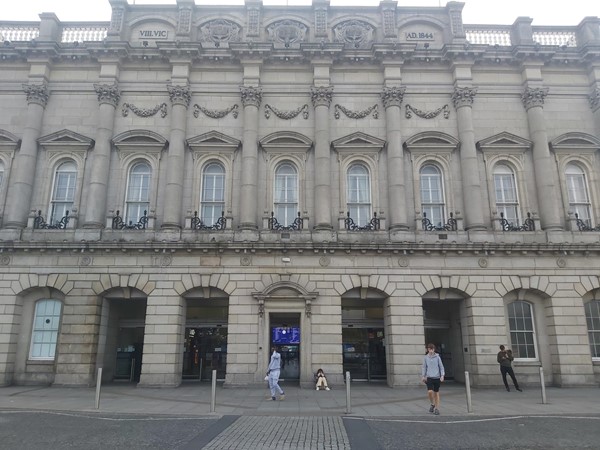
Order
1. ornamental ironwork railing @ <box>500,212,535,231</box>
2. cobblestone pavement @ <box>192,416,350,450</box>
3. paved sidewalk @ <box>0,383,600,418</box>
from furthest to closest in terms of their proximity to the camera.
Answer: ornamental ironwork railing @ <box>500,212,535,231</box>
paved sidewalk @ <box>0,383,600,418</box>
cobblestone pavement @ <box>192,416,350,450</box>

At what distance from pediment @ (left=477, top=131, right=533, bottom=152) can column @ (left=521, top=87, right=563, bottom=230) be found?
524 millimetres

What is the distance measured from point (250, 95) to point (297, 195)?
18.9ft

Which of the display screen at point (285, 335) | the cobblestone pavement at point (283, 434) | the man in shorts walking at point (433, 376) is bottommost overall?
the cobblestone pavement at point (283, 434)

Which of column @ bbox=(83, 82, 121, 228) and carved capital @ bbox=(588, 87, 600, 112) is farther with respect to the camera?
carved capital @ bbox=(588, 87, 600, 112)

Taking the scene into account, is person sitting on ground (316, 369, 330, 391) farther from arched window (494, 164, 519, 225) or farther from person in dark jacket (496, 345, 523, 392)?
arched window (494, 164, 519, 225)

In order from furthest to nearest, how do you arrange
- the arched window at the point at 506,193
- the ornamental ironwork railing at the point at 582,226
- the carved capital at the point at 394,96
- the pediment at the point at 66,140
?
1. the carved capital at the point at 394,96
2. the pediment at the point at 66,140
3. the arched window at the point at 506,193
4. the ornamental ironwork railing at the point at 582,226

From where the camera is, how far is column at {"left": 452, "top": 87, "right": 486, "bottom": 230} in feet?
70.4

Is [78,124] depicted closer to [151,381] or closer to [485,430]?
[151,381]

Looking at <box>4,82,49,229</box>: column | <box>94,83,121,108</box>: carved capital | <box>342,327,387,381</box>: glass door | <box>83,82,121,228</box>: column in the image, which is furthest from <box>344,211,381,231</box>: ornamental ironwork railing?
<box>4,82,49,229</box>: column

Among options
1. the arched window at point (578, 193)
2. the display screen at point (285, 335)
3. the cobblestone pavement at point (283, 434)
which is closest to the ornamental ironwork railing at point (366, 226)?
the display screen at point (285, 335)

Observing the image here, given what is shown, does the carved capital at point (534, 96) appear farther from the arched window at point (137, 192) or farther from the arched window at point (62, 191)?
the arched window at point (62, 191)

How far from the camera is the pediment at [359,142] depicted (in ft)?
73.9

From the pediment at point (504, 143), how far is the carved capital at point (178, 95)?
15246mm

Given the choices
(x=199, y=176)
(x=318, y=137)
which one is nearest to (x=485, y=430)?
(x=318, y=137)
